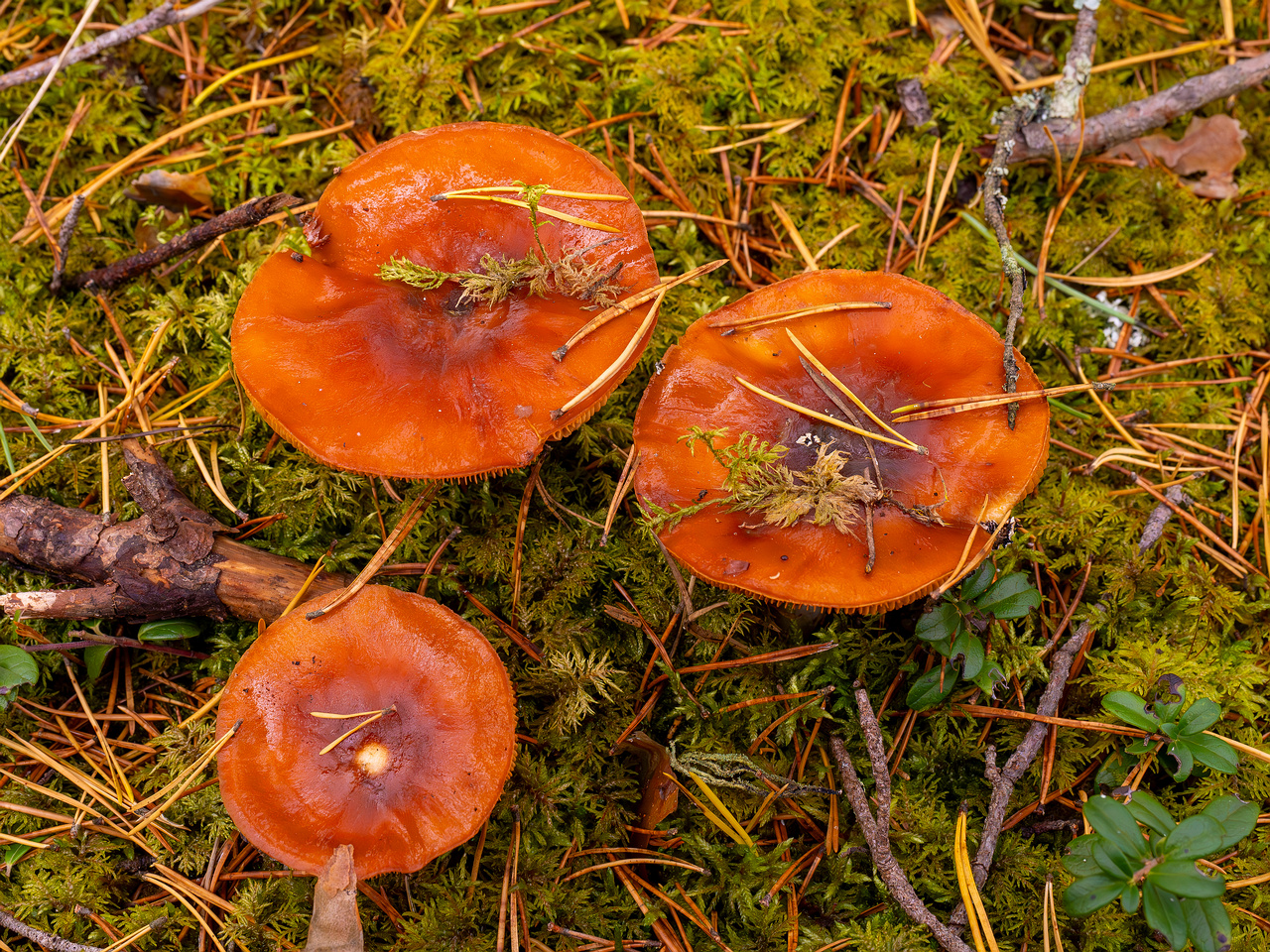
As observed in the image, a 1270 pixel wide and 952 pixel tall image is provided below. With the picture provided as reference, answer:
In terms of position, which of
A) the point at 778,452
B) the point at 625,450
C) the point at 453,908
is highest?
the point at 778,452

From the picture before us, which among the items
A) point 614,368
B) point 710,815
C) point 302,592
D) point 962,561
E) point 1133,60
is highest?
point 1133,60

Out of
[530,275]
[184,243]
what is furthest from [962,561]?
[184,243]

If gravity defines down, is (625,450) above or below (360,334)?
below

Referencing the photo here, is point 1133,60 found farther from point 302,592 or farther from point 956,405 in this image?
point 302,592

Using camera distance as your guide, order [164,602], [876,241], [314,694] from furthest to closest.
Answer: [876,241] < [164,602] < [314,694]

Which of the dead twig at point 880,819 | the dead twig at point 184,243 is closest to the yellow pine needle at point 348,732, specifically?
the dead twig at point 880,819

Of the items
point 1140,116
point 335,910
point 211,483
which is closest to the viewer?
point 335,910

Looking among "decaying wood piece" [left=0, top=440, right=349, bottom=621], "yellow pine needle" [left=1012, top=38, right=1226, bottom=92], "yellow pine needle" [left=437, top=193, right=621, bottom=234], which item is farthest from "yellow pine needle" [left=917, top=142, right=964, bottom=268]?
"decaying wood piece" [left=0, top=440, right=349, bottom=621]

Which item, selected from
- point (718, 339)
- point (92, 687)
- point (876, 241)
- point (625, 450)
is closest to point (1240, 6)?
point (876, 241)

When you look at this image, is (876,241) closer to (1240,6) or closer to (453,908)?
(1240,6)
